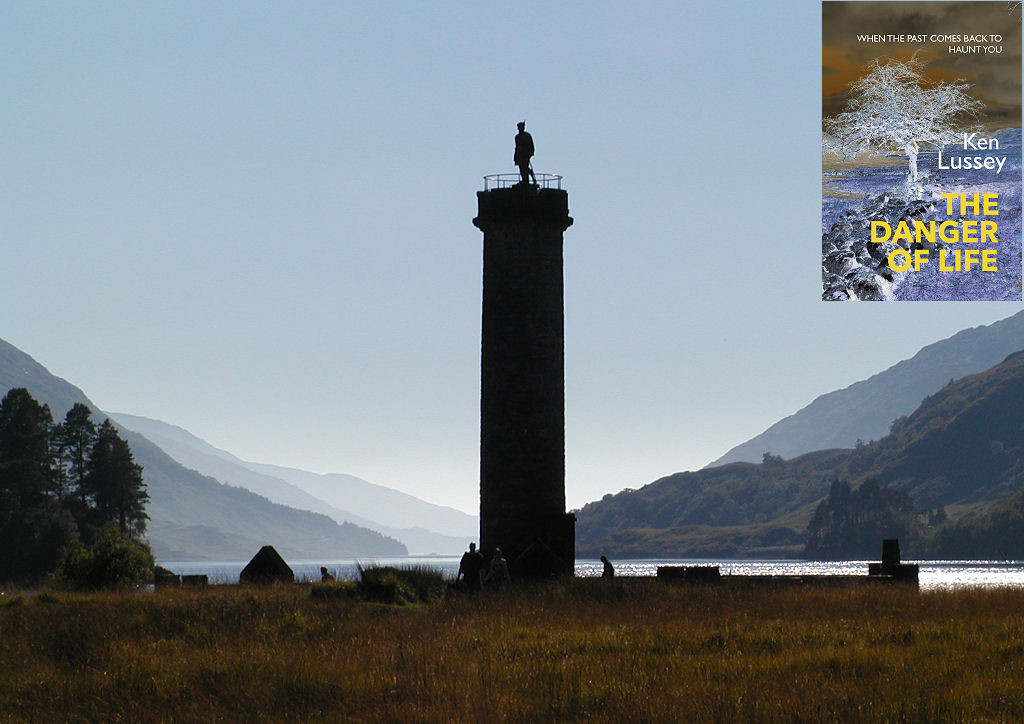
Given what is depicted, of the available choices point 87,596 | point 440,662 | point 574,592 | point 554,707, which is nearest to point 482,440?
point 574,592

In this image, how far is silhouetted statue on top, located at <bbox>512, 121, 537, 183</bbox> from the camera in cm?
3941

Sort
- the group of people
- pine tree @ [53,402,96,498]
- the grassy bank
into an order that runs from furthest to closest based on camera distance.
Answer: pine tree @ [53,402,96,498]
the group of people
the grassy bank

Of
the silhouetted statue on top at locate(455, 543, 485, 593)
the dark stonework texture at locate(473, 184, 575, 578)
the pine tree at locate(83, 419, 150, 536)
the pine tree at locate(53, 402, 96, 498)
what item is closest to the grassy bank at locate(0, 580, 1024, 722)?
the silhouetted statue on top at locate(455, 543, 485, 593)

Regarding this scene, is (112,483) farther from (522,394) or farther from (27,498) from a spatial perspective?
(522,394)

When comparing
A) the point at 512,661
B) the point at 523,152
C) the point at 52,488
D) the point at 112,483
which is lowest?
the point at 512,661

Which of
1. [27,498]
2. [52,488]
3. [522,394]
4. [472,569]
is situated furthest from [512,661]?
[52,488]

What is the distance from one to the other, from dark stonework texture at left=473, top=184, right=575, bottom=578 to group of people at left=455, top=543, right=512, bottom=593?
447 cm

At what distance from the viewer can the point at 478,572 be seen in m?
31.2

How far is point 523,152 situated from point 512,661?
25.5m

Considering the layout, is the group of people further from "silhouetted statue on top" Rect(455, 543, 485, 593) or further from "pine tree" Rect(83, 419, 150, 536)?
"pine tree" Rect(83, 419, 150, 536)

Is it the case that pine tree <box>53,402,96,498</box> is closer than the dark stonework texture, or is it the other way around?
the dark stonework texture

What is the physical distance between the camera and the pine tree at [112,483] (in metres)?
78.8

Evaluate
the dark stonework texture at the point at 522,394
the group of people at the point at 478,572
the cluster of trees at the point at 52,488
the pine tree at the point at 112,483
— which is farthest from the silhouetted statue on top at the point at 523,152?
the pine tree at the point at 112,483

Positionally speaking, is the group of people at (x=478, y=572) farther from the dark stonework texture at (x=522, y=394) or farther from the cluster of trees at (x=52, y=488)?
the cluster of trees at (x=52, y=488)
